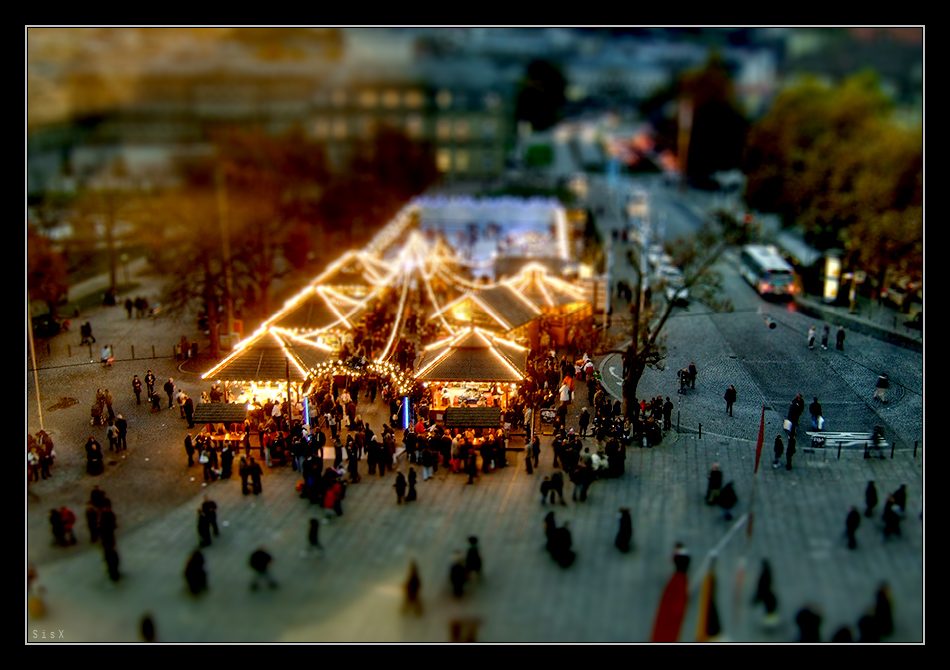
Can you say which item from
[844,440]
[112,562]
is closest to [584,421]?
[844,440]

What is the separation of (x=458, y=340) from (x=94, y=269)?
30.6m

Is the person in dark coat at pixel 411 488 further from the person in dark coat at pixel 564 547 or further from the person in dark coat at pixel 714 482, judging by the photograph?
the person in dark coat at pixel 714 482

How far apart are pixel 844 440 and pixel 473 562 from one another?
40.9 feet

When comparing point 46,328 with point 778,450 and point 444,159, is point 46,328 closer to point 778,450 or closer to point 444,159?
point 778,450

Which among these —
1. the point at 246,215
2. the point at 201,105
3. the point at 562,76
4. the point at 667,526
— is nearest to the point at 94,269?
the point at 246,215

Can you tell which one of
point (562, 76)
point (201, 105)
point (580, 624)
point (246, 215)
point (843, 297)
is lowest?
point (580, 624)

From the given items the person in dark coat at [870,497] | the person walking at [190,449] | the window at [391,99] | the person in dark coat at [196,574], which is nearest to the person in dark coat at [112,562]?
the person in dark coat at [196,574]

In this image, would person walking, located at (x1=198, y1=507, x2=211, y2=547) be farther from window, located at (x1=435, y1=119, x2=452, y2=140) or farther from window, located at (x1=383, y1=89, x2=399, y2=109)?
window, located at (x1=435, y1=119, x2=452, y2=140)

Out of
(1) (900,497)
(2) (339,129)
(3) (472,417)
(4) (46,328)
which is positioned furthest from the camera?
(2) (339,129)

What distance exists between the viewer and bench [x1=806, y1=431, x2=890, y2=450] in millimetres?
23109

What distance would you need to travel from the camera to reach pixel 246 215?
45125 millimetres

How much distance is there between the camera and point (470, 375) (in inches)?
963

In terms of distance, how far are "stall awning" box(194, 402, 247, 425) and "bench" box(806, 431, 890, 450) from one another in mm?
15808

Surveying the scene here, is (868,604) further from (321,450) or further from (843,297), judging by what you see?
(843,297)
